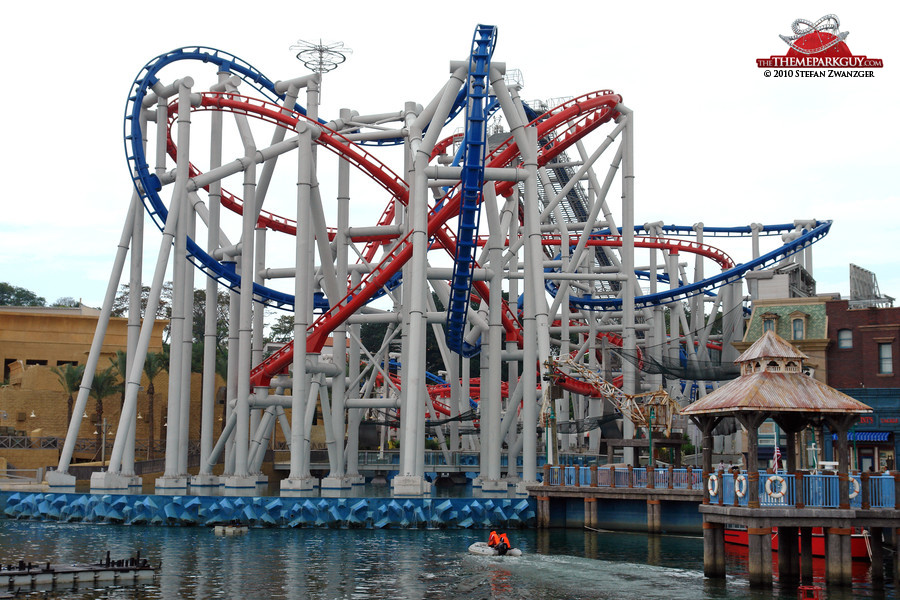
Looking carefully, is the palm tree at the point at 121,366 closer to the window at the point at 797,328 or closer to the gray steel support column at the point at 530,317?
the gray steel support column at the point at 530,317

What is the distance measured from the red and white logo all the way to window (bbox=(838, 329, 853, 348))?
1069cm

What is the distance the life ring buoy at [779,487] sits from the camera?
2264 centimetres

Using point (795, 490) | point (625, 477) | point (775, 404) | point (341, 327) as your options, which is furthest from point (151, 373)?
point (795, 490)

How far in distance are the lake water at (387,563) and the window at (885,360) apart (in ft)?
47.3

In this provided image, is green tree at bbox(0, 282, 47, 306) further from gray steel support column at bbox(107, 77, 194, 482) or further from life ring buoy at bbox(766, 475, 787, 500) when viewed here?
life ring buoy at bbox(766, 475, 787, 500)

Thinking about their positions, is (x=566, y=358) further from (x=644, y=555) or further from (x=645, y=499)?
(x=644, y=555)

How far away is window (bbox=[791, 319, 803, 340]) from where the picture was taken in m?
42.9

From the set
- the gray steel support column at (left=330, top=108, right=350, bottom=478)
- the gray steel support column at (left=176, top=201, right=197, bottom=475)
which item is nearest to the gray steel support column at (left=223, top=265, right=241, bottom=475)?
the gray steel support column at (left=176, top=201, right=197, bottom=475)

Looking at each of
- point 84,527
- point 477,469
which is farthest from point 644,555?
point 477,469

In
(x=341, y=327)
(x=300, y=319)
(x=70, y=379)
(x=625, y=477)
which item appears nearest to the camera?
(x=625, y=477)

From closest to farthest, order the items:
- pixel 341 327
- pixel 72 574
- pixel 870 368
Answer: pixel 72 574 < pixel 870 368 < pixel 341 327

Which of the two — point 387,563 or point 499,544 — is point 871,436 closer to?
point 499,544

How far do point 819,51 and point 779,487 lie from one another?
27.4m

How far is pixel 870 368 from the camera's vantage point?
4141 centimetres
